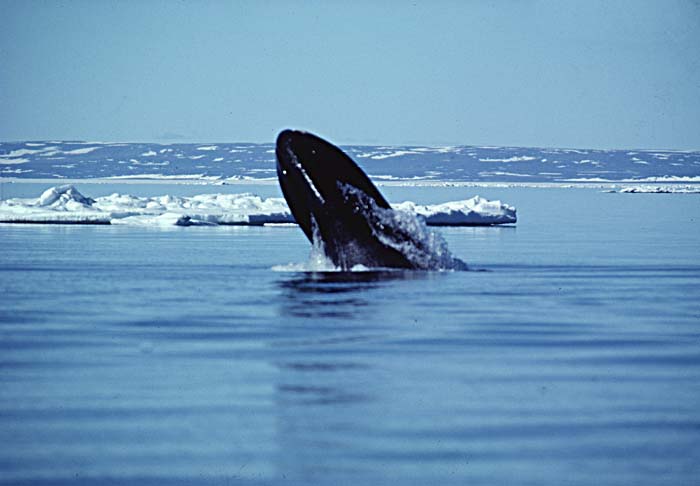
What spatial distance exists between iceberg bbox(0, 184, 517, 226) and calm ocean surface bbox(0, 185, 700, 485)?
1755 centimetres

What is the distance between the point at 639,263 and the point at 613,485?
14.5m

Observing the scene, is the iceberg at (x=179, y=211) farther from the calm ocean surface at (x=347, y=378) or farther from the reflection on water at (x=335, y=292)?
the calm ocean surface at (x=347, y=378)

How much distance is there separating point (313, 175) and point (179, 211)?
2130 cm

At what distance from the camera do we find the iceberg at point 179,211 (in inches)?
1362

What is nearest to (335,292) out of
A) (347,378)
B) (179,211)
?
(347,378)

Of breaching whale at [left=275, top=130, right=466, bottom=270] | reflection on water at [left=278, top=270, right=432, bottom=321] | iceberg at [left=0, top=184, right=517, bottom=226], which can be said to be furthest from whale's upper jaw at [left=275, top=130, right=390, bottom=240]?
iceberg at [left=0, top=184, right=517, bottom=226]

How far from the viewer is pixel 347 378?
877 centimetres

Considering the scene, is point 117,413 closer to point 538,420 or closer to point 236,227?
point 538,420

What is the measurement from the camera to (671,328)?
11.8 metres

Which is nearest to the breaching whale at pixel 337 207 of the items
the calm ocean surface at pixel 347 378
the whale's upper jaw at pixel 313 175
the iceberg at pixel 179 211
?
the whale's upper jaw at pixel 313 175

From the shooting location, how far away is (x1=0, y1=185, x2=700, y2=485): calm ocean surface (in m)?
6.52

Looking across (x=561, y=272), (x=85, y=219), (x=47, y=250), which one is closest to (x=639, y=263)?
(x=561, y=272)

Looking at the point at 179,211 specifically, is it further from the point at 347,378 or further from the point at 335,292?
the point at 347,378

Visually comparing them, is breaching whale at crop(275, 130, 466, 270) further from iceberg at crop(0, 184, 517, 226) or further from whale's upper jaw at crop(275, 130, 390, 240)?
iceberg at crop(0, 184, 517, 226)
